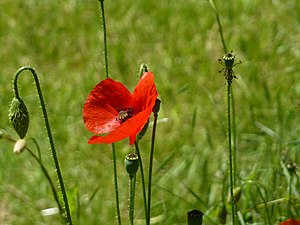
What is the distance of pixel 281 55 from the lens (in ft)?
11.8

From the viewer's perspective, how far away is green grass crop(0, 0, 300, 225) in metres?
2.69

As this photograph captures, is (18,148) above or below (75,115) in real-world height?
below

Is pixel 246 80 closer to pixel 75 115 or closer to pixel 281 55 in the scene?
pixel 281 55

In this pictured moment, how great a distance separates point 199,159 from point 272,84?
69 cm

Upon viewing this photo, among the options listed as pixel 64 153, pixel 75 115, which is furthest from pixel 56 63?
pixel 64 153

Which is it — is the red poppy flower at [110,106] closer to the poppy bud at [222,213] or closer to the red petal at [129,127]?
the red petal at [129,127]

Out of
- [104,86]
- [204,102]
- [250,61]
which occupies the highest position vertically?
[250,61]

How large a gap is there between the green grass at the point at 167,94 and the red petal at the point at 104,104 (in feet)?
1.27

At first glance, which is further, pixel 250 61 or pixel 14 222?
pixel 250 61

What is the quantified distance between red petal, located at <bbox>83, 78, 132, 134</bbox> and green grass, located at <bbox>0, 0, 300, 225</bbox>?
0.39 metres

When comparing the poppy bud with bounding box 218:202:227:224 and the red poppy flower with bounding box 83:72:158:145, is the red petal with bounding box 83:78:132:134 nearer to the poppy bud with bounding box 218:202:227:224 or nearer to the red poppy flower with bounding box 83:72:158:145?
the red poppy flower with bounding box 83:72:158:145

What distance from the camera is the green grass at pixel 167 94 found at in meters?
2.69

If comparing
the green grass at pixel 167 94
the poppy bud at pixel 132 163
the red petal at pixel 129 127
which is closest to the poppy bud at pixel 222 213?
the green grass at pixel 167 94

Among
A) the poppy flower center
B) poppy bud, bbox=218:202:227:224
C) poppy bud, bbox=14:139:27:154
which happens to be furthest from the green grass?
the poppy flower center
